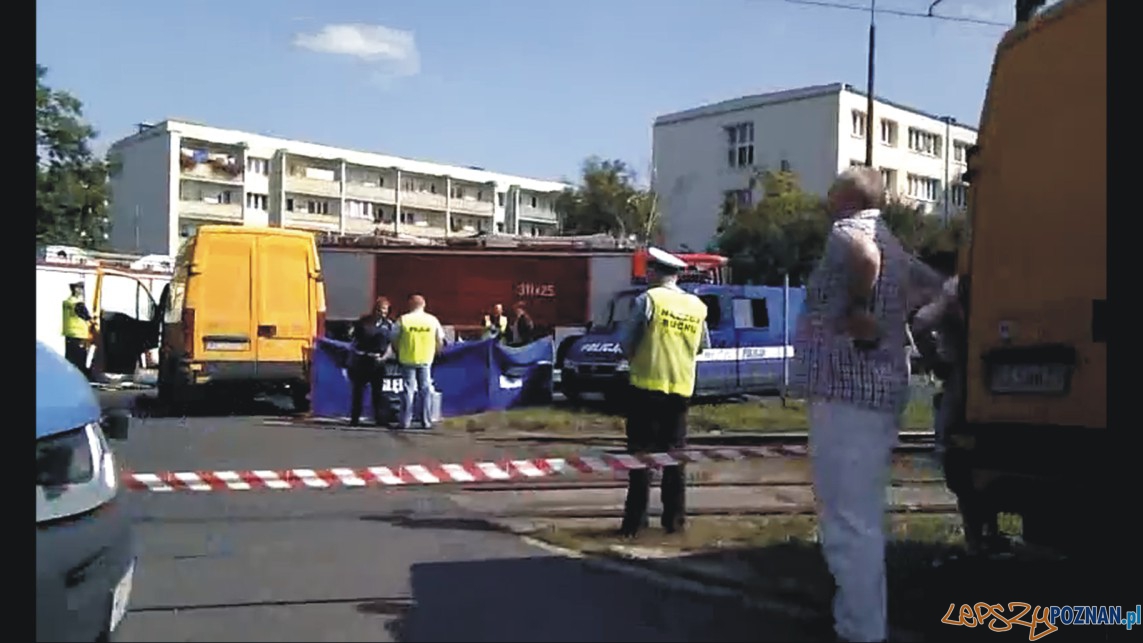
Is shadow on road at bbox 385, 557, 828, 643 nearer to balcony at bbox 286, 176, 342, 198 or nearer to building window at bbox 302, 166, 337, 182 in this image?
balcony at bbox 286, 176, 342, 198

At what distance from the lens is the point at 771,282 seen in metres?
49.4

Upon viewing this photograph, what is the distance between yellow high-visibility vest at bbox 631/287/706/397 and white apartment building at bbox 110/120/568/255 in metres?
66.5

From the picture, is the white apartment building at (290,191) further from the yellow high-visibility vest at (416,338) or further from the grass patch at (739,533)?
the grass patch at (739,533)

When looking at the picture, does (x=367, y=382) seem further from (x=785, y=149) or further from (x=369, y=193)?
(x=369, y=193)

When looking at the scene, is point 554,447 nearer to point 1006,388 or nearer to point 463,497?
point 463,497

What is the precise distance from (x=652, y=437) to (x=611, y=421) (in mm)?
9448

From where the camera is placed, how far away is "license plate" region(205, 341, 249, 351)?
17.1m

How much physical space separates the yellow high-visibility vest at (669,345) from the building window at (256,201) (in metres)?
87.3

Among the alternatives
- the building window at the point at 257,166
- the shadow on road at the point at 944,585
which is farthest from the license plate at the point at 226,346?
the building window at the point at 257,166

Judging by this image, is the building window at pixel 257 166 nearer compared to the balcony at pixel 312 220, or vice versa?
the building window at pixel 257 166

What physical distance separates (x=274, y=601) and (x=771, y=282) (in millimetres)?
44883

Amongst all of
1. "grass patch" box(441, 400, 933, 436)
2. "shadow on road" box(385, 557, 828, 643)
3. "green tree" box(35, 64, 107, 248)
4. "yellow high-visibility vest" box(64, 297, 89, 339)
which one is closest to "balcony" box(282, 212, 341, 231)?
"green tree" box(35, 64, 107, 248)

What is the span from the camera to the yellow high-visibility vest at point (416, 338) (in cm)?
1506
